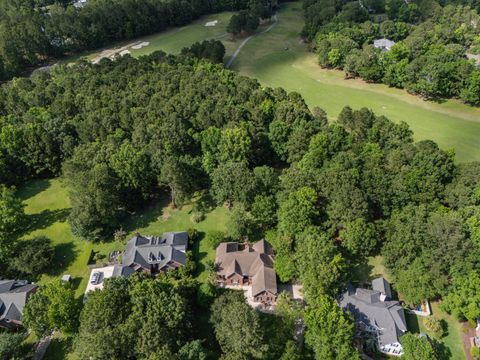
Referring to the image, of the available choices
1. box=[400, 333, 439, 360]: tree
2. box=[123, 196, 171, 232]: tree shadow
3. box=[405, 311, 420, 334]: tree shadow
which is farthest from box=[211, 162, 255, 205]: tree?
box=[400, 333, 439, 360]: tree

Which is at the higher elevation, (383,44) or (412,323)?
(383,44)

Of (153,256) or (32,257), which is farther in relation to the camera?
(32,257)

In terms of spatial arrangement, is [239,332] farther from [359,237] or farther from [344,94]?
[344,94]

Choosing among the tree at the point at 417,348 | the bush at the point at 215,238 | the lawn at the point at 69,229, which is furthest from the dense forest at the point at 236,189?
the bush at the point at 215,238

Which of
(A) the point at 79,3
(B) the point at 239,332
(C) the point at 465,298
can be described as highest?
(A) the point at 79,3

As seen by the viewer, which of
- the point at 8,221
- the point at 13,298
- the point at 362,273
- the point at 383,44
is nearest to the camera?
the point at 13,298

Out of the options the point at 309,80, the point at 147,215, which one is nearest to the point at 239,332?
the point at 147,215

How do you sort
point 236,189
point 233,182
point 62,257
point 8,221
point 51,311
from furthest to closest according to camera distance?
point 233,182 < point 236,189 < point 62,257 < point 8,221 < point 51,311
